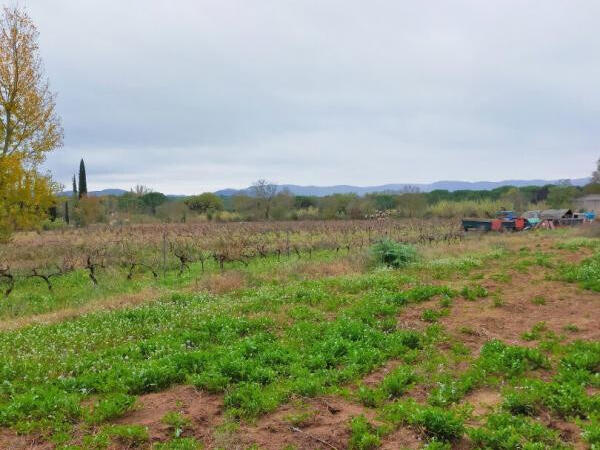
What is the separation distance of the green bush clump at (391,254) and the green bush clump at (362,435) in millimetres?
10459

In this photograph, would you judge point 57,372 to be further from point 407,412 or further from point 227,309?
point 407,412

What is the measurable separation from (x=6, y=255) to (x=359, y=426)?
65.1 feet

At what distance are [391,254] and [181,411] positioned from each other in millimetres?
11087

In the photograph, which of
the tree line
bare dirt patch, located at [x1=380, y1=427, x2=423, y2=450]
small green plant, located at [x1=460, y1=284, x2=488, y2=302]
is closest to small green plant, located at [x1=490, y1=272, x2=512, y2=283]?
small green plant, located at [x1=460, y1=284, x2=488, y2=302]

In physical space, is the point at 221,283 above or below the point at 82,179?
below

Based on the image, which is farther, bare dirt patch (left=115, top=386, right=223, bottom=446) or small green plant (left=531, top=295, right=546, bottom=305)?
small green plant (left=531, top=295, right=546, bottom=305)

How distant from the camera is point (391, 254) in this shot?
593 inches

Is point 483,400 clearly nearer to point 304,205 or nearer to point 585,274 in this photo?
point 585,274

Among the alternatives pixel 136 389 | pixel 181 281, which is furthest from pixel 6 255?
pixel 136 389

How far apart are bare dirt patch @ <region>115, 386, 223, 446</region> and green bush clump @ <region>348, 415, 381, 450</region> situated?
1.40m

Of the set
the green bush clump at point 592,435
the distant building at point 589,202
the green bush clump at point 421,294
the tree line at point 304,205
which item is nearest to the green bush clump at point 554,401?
the green bush clump at point 592,435

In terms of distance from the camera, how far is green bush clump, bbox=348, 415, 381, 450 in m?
4.21

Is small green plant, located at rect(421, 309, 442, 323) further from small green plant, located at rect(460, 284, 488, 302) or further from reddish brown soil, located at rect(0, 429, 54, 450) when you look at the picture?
reddish brown soil, located at rect(0, 429, 54, 450)

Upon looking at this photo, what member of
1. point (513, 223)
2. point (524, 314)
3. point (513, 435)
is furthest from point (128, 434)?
point (513, 223)
